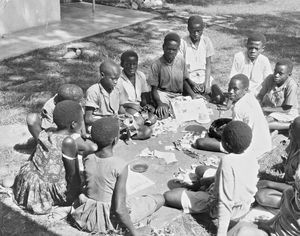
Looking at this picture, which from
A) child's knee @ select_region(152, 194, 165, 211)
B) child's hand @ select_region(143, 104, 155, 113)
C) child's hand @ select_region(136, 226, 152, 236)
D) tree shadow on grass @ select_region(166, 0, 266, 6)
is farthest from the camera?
tree shadow on grass @ select_region(166, 0, 266, 6)

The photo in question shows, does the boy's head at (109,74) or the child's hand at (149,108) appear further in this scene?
the child's hand at (149,108)

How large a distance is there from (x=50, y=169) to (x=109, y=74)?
165 centimetres

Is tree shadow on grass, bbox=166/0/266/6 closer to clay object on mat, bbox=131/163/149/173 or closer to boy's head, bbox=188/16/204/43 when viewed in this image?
boy's head, bbox=188/16/204/43

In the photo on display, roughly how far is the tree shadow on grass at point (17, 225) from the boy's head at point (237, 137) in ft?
5.69

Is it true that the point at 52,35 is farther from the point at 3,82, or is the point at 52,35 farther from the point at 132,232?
the point at 132,232

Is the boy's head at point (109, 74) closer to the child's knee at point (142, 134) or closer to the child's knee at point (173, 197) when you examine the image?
the child's knee at point (142, 134)

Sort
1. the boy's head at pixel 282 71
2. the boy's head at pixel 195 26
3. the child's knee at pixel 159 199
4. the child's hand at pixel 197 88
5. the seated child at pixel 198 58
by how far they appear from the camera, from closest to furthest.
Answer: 1. the child's knee at pixel 159 199
2. the boy's head at pixel 282 71
3. the boy's head at pixel 195 26
4. the child's hand at pixel 197 88
5. the seated child at pixel 198 58

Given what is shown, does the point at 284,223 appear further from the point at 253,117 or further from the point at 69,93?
the point at 69,93

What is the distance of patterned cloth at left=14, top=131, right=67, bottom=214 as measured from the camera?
13.5ft

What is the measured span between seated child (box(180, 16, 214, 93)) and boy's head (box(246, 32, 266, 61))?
777 millimetres

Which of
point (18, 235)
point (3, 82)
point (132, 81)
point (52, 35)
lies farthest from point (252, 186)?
point (52, 35)

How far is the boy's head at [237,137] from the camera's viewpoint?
3.69 metres

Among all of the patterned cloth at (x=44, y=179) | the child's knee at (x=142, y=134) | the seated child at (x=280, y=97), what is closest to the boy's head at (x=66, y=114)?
the patterned cloth at (x=44, y=179)

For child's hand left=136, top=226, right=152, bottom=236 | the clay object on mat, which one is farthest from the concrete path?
child's hand left=136, top=226, right=152, bottom=236
